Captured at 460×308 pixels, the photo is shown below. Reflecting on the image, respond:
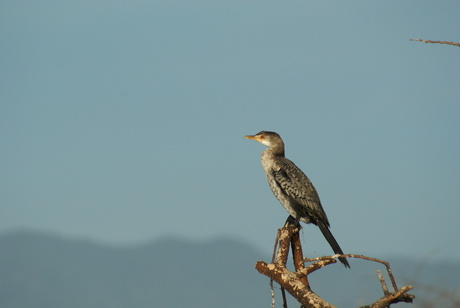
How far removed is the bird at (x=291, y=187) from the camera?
10609 millimetres

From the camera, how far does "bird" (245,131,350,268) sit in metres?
10.6

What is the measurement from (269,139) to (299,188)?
1188 millimetres

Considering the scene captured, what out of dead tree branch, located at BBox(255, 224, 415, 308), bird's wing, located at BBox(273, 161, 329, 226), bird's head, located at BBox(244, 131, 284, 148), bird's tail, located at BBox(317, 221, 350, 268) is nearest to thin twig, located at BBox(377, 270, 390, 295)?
dead tree branch, located at BBox(255, 224, 415, 308)

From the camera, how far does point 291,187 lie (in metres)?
11.0

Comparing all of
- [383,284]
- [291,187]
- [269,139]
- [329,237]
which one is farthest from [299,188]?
[383,284]

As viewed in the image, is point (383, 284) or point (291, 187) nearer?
point (383, 284)

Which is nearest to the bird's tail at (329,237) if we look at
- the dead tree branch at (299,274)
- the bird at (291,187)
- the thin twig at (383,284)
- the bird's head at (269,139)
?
the bird at (291,187)

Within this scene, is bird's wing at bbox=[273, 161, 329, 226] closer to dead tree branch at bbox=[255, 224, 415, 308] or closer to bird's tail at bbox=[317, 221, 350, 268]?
bird's tail at bbox=[317, 221, 350, 268]

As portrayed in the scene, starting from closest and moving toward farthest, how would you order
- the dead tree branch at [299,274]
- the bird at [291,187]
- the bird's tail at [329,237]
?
the dead tree branch at [299,274]
the bird's tail at [329,237]
the bird at [291,187]

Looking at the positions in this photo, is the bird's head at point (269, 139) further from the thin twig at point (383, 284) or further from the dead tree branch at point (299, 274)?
the thin twig at point (383, 284)

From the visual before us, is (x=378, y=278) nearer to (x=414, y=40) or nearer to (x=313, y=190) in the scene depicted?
(x=414, y=40)

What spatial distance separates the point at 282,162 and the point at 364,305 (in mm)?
4856

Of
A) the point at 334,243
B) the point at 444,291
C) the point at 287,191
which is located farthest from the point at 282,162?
the point at 444,291

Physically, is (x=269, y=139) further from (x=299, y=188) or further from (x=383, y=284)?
(x=383, y=284)
